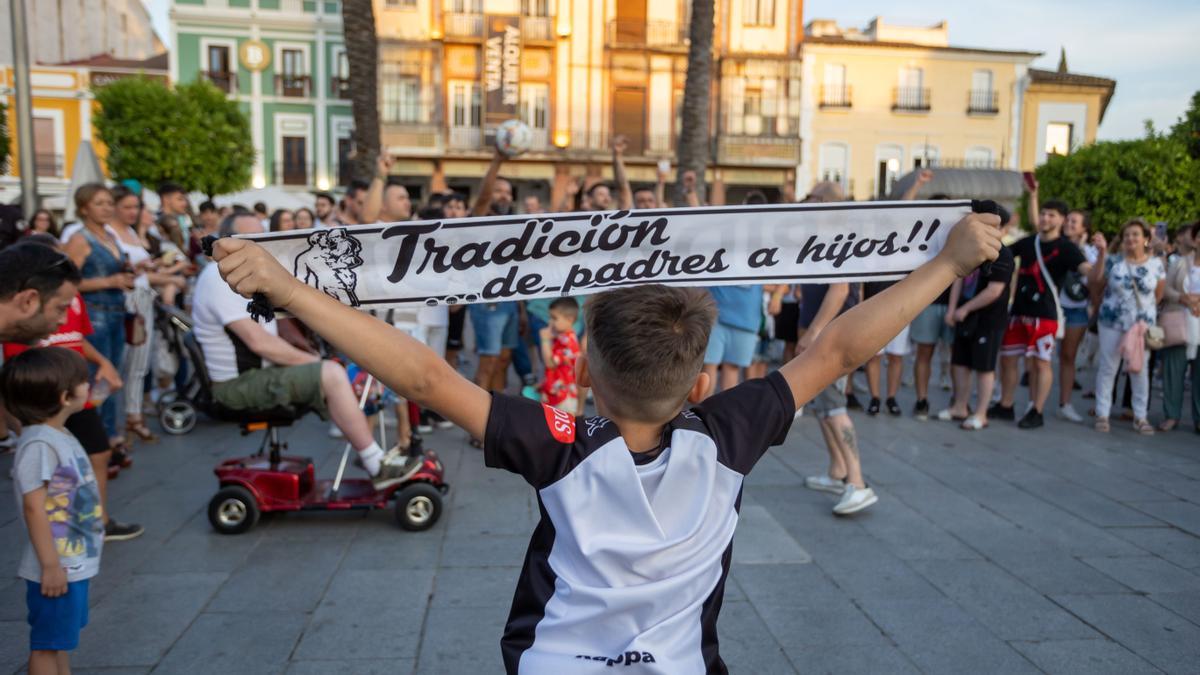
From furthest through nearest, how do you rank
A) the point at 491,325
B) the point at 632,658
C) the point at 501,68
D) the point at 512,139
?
1. the point at 501,68
2. the point at 491,325
3. the point at 512,139
4. the point at 632,658

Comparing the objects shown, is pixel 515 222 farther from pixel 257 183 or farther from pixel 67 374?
pixel 257 183

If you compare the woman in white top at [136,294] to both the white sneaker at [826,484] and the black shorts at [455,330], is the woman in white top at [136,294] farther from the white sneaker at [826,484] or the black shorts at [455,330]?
the white sneaker at [826,484]

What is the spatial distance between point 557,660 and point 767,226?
1.37 m

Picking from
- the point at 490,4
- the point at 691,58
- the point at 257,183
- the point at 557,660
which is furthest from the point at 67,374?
the point at 257,183

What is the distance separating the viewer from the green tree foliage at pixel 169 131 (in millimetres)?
29781

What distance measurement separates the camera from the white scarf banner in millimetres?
2344

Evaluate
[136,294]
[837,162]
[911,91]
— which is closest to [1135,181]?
[837,162]

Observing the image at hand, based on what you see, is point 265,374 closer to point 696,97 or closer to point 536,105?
point 696,97

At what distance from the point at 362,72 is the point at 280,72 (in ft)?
87.5

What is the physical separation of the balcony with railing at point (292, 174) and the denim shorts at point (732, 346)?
106ft

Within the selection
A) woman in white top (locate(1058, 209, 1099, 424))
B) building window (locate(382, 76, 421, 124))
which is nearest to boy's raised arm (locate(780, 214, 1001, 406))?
woman in white top (locate(1058, 209, 1099, 424))

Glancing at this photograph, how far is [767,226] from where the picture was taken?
248 cm

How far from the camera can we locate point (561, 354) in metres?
6.48

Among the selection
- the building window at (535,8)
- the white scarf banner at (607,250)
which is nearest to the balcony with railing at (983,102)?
the building window at (535,8)
